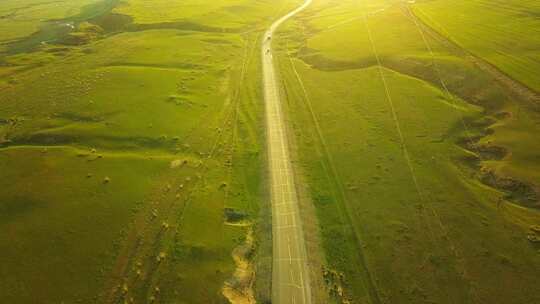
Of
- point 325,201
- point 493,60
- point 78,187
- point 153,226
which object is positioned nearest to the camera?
point 153,226

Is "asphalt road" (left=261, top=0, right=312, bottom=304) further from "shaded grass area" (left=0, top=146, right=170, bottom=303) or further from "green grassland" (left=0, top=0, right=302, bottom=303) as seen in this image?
"shaded grass area" (left=0, top=146, right=170, bottom=303)

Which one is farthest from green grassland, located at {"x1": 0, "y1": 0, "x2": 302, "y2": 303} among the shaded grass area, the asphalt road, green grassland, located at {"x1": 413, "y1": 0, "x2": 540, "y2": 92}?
green grassland, located at {"x1": 413, "y1": 0, "x2": 540, "y2": 92}

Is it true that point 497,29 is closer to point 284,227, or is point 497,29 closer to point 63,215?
point 284,227

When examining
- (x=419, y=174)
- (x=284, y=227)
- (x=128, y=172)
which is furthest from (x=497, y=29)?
(x=128, y=172)

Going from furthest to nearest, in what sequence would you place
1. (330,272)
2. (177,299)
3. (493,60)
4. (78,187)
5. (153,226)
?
(493,60) → (78,187) → (153,226) → (330,272) → (177,299)

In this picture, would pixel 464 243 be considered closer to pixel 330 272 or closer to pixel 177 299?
pixel 330 272

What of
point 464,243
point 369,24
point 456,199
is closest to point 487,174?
point 456,199

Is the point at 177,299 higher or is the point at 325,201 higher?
the point at 325,201

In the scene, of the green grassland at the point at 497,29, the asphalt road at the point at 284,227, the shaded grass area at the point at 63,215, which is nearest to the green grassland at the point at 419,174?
the asphalt road at the point at 284,227
